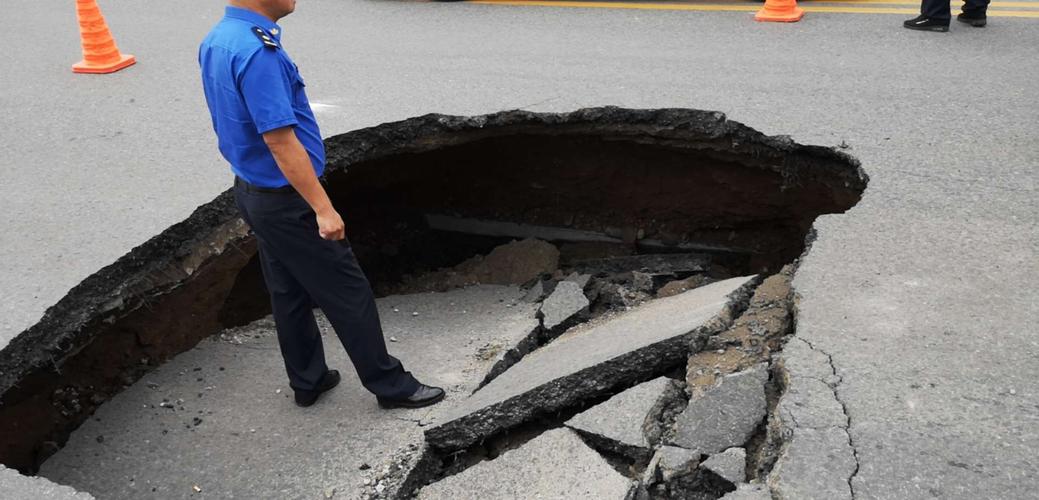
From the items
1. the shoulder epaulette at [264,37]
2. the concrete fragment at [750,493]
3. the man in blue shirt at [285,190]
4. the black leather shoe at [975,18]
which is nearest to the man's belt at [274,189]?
the man in blue shirt at [285,190]

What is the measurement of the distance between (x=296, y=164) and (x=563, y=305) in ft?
7.76

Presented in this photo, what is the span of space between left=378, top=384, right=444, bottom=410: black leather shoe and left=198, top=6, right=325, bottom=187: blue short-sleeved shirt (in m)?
1.33

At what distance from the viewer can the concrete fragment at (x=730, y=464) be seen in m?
2.95

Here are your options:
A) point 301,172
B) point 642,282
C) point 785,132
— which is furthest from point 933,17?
point 301,172

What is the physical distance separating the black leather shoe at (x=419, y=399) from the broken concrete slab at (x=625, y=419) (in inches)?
37.6

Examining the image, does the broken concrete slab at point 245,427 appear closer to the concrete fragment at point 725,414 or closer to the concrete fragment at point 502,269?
the concrete fragment at point 502,269

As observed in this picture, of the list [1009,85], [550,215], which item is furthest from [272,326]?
[1009,85]

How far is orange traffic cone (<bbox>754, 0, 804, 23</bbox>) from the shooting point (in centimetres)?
763

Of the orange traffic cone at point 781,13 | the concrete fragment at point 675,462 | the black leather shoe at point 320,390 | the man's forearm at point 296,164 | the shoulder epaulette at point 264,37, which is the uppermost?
the shoulder epaulette at point 264,37

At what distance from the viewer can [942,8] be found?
6.98m

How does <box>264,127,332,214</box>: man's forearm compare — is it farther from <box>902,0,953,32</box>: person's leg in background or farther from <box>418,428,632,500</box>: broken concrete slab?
<box>902,0,953,32</box>: person's leg in background

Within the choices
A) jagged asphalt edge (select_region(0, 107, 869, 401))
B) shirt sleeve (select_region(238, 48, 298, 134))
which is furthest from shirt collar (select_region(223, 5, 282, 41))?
jagged asphalt edge (select_region(0, 107, 869, 401))

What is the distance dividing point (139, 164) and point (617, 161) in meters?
3.16

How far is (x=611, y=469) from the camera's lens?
3404mm
